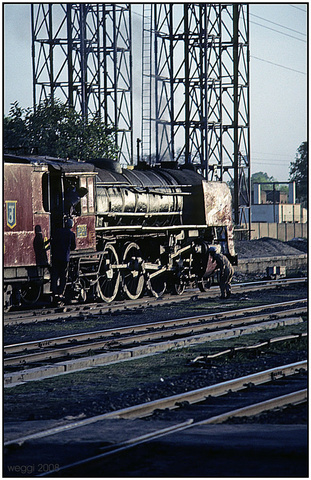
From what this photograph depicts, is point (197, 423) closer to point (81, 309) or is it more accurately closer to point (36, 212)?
point (36, 212)

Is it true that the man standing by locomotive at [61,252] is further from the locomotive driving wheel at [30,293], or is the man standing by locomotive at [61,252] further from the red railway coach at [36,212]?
the locomotive driving wheel at [30,293]

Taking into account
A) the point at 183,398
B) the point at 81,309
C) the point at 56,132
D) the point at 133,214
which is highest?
the point at 56,132

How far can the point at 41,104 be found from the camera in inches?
1328

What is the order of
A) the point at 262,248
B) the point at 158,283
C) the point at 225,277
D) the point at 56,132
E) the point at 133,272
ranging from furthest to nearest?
the point at 262,248 < the point at 56,132 < the point at 158,283 < the point at 225,277 < the point at 133,272

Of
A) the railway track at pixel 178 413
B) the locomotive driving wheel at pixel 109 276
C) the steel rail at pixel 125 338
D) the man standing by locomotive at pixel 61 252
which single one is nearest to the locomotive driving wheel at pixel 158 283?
the locomotive driving wheel at pixel 109 276

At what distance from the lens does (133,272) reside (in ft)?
65.1

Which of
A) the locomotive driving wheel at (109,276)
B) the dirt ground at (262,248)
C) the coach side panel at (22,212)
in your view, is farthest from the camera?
the dirt ground at (262,248)

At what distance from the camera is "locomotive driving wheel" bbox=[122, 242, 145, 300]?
19781 millimetres

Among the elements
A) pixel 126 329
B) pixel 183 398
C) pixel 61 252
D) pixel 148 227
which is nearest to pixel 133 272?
pixel 148 227

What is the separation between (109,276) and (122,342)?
633 centimetres

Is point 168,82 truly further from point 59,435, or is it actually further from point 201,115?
point 59,435

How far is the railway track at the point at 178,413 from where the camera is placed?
623 centimetres

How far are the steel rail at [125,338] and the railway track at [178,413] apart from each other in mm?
3291

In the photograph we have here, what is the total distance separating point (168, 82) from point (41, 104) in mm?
8050
